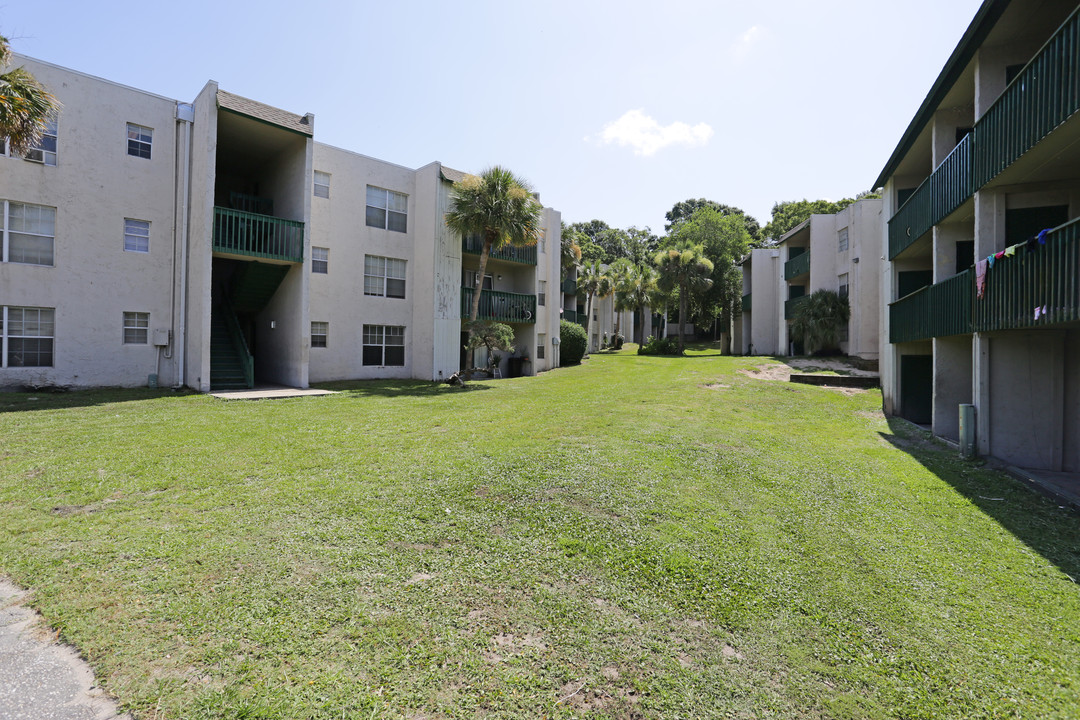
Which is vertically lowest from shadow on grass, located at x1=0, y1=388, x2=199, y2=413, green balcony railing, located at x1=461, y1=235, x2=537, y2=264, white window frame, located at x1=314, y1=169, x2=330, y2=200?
shadow on grass, located at x1=0, y1=388, x2=199, y2=413

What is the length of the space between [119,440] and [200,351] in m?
7.94

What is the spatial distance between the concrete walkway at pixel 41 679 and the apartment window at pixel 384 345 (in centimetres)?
1749

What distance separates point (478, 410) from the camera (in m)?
12.8

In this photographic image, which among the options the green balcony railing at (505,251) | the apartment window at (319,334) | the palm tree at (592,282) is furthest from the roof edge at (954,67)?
the palm tree at (592,282)

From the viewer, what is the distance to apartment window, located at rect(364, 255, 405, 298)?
20.2 meters

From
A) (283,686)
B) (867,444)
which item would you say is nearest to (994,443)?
(867,444)

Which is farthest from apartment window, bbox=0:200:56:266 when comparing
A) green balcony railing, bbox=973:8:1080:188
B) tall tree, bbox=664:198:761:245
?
tall tree, bbox=664:198:761:245

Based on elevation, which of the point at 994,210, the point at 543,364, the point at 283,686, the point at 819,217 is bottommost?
the point at 283,686

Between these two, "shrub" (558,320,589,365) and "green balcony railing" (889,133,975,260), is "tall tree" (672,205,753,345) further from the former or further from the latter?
"green balcony railing" (889,133,975,260)

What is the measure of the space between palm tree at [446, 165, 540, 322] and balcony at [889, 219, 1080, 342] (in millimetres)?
13201

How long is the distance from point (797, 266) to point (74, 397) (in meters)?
32.7

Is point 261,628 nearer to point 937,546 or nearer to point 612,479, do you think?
point 612,479

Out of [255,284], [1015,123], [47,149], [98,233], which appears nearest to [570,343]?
[255,284]

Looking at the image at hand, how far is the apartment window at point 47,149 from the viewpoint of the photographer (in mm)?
13945
